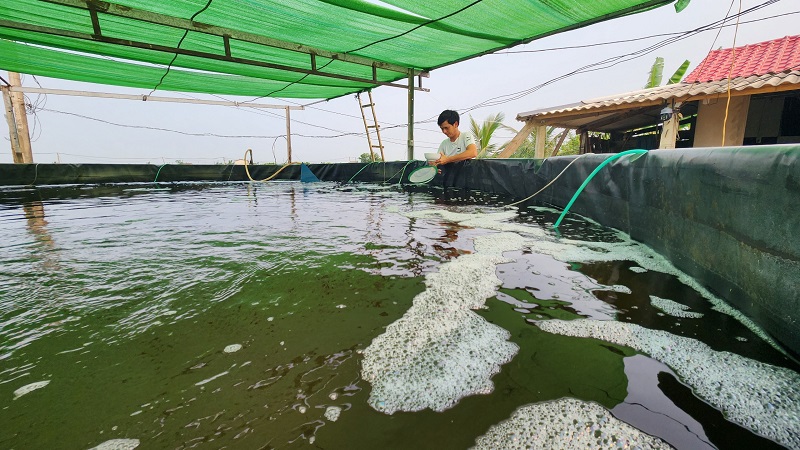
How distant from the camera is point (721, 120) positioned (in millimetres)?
6023

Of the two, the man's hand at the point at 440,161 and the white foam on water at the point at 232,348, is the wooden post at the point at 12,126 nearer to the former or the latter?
the man's hand at the point at 440,161

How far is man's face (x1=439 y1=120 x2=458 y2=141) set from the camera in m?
5.96

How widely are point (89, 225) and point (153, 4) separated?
2.75 meters

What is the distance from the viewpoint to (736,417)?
32.1 inches

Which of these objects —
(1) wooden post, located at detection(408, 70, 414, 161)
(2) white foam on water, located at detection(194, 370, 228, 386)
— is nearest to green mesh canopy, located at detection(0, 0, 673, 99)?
(1) wooden post, located at detection(408, 70, 414, 161)

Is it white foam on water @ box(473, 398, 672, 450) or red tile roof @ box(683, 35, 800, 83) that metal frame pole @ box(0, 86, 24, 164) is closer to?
white foam on water @ box(473, 398, 672, 450)

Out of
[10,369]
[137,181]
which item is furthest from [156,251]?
[137,181]

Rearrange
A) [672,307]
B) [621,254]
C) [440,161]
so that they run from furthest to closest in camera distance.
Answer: [440,161] < [621,254] < [672,307]

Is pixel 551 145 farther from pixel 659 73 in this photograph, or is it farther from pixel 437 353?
pixel 437 353

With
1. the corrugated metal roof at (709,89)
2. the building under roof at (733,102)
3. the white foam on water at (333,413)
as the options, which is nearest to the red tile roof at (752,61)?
the building under roof at (733,102)

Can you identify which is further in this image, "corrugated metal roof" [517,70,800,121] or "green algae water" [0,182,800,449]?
"corrugated metal roof" [517,70,800,121]

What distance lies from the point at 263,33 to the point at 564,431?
19.0 feet

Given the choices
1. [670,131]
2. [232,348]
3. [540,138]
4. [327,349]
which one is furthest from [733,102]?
[232,348]

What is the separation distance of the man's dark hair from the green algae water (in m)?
4.13
